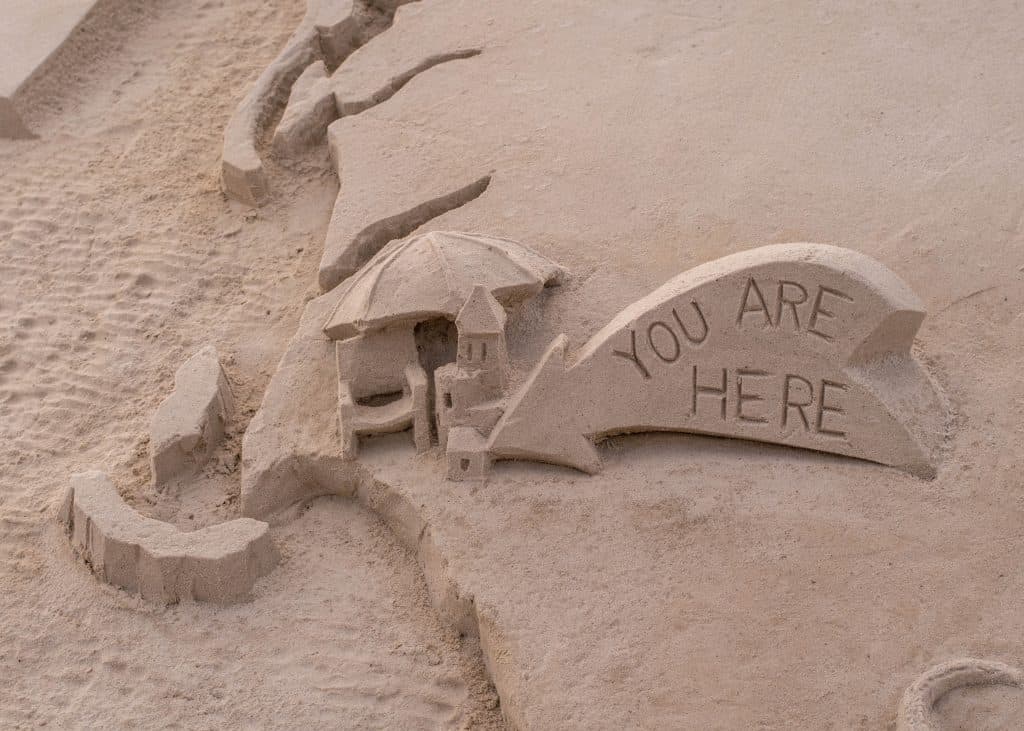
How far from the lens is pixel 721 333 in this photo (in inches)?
165

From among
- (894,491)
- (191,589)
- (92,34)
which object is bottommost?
(894,491)

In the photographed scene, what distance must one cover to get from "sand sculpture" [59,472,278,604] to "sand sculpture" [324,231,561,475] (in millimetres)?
453

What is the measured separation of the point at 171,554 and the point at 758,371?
74.9 inches

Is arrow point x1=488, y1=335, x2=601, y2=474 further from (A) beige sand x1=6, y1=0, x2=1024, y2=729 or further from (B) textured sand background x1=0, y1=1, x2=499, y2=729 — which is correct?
(B) textured sand background x1=0, y1=1, x2=499, y2=729

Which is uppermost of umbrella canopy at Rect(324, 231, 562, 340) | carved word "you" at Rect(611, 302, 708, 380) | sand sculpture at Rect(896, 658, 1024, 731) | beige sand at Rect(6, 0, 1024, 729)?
umbrella canopy at Rect(324, 231, 562, 340)

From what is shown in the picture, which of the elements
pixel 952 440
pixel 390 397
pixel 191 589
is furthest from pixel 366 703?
pixel 952 440

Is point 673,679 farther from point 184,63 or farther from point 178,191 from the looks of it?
point 184,63

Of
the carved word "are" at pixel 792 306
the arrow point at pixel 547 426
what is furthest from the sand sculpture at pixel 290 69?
the carved word "are" at pixel 792 306

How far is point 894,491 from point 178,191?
3512 millimetres

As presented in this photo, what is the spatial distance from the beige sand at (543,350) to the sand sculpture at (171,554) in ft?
0.24

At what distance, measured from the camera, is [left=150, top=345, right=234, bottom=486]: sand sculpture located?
460 cm

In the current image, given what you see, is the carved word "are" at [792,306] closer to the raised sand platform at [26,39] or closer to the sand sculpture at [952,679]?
the sand sculpture at [952,679]

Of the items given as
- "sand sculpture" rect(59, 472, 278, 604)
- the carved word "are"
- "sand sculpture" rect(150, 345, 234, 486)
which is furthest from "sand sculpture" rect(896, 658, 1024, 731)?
"sand sculpture" rect(150, 345, 234, 486)

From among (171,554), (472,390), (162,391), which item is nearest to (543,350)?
(472,390)
